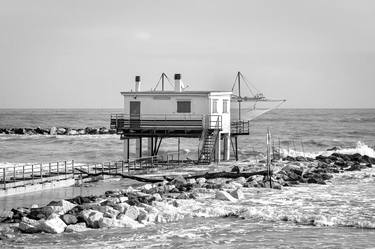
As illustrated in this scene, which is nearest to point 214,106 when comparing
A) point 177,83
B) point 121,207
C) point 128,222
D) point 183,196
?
point 177,83

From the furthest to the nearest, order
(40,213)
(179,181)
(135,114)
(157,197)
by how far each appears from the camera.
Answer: (135,114) < (179,181) < (157,197) < (40,213)

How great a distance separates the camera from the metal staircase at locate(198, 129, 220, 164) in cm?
4484

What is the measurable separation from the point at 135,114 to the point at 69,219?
22.8 metres

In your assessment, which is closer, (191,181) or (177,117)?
Result: (191,181)

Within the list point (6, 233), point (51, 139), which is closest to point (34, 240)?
point (6, 233)

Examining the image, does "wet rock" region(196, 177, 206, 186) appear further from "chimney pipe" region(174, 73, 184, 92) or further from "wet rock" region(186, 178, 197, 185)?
"chimney pipe" region(174, 73, 184, 92)

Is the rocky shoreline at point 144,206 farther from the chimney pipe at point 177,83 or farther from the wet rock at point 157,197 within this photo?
the chimney pipe at point 177,83

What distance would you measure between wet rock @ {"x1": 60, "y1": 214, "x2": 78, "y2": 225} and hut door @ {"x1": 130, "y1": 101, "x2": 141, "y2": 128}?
864 inches

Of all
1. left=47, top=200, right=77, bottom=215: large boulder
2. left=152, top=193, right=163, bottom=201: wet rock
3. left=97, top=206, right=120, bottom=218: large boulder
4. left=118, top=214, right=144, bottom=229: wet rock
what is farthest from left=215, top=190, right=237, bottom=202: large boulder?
left=47, top=200, right=77, bottom=215: large boulder

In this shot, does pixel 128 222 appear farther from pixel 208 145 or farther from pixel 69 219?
pixel 208 145

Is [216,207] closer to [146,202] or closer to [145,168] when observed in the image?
[146,202]

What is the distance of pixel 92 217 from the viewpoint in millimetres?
24125

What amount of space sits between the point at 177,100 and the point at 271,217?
67.4 ft

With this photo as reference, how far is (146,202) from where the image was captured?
2759cm
